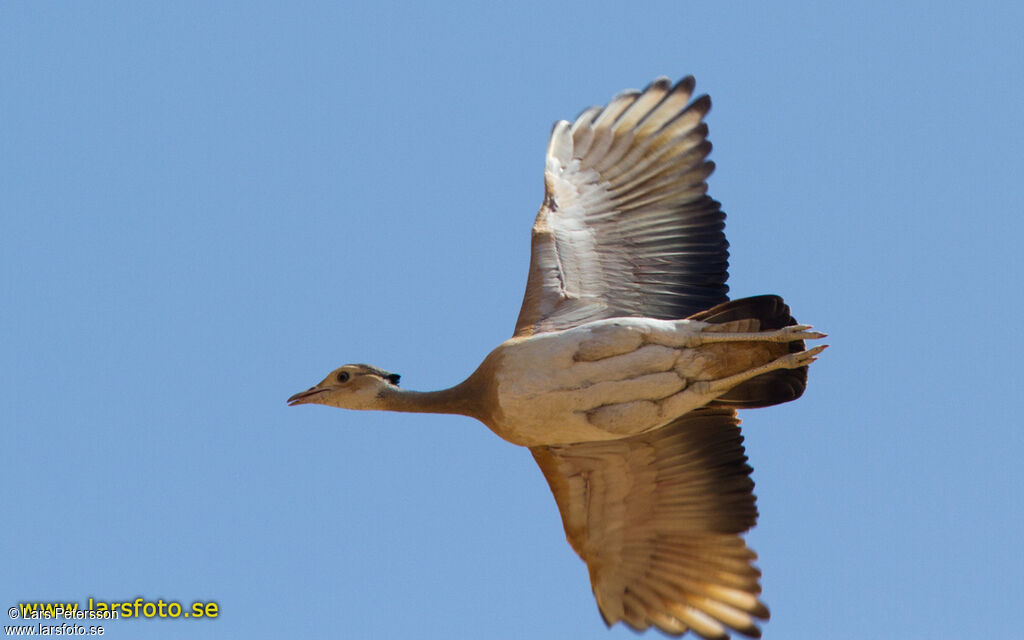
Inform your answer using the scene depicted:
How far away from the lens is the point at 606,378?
10.1m

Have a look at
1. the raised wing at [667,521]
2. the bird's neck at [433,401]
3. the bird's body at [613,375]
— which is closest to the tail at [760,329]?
the bird's body at [613,375]

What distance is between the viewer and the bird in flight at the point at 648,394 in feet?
33.6

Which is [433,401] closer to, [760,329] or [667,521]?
[667,521]

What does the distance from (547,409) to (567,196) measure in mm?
2043

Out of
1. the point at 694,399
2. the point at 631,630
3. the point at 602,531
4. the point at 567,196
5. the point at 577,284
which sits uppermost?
the point at 567,196

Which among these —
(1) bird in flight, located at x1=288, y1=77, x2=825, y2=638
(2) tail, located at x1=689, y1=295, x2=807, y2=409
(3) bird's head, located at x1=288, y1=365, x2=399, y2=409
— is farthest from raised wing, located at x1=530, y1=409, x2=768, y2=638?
(3) bird's head, located at x1=288, y1=365, x2=399, y2=409

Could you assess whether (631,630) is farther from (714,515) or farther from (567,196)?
(567,196)

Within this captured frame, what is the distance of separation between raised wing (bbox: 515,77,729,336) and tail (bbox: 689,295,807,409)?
0.57m

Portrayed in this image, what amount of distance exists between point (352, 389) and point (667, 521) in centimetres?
283

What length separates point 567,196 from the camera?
1130 cm

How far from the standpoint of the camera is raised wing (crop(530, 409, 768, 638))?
428 inches

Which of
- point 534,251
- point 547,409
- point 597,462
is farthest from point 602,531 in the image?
point 534,251

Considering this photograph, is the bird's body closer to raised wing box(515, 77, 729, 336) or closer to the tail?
the tail

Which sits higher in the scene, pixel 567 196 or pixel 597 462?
pixel 567 196
